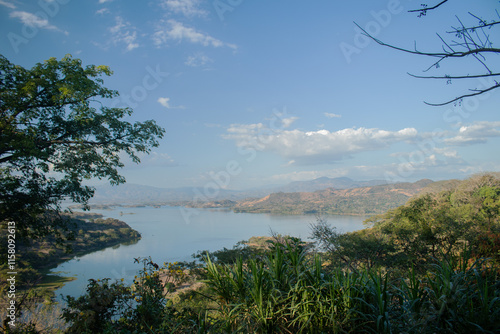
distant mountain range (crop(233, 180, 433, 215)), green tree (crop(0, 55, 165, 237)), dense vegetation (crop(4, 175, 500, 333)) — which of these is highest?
green tree (crop(0, 55, 165, 237))

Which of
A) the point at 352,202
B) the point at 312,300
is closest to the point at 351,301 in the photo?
the point at 312,300

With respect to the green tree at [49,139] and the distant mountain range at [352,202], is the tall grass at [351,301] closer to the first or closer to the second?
the green tree at [49,139]

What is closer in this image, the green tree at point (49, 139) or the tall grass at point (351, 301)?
the tall grass at point (351, 301)

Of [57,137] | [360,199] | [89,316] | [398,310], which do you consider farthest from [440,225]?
[360,199]

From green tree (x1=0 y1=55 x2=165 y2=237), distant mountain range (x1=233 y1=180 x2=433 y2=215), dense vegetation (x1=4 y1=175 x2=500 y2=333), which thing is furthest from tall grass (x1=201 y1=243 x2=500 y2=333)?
distant mountain range (x1=233 y1=180 x2=433 y2=215)

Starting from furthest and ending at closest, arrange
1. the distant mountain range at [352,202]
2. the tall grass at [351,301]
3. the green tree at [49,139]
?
the distant mountain range at [352,202] → the green tree at [49,139] → the tall grass at [351,301]

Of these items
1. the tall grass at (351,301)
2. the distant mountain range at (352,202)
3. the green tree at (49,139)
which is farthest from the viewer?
the distant mountain range at (352,202)

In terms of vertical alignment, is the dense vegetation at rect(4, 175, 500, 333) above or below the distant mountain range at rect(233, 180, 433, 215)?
above

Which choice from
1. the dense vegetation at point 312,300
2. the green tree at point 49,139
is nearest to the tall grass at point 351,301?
the dense vegetation at point 312,300

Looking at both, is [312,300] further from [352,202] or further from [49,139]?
[352,202]

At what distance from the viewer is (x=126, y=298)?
2.81m

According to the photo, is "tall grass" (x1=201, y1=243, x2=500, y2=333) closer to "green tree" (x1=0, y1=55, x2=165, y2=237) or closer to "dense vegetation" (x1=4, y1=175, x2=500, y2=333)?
"dense vegetation" (x1=4, y1=175, x2=500, y2=333)

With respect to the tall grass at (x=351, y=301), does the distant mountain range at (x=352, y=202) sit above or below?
below

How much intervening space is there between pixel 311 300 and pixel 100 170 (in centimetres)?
630
